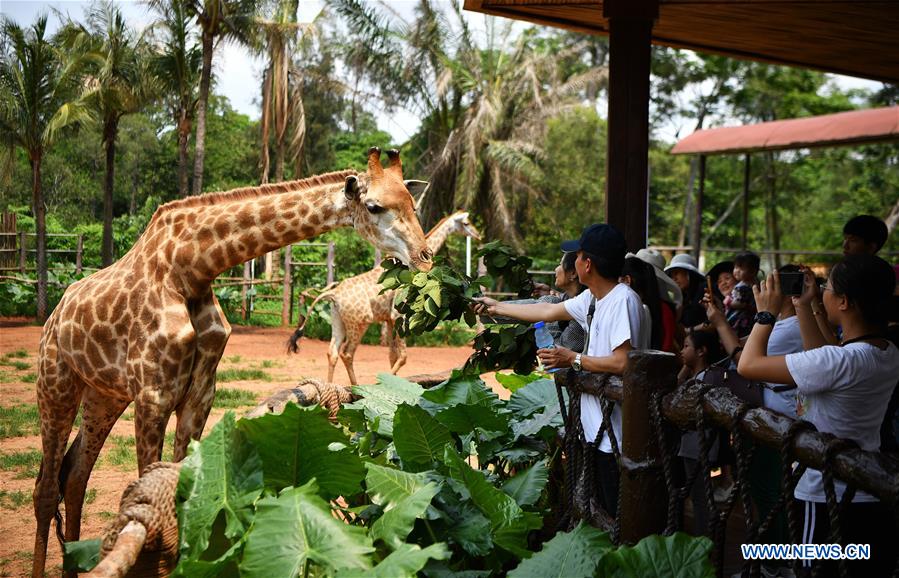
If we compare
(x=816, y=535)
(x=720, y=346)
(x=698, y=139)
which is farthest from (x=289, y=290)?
(x=816, y=535)

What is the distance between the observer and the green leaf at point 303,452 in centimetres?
258

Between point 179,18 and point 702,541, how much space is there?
2036cm

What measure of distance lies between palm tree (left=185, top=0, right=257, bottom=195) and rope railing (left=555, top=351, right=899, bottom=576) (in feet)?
58.6

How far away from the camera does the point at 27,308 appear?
17.3m

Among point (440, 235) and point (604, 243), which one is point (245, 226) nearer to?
point (604, 243)

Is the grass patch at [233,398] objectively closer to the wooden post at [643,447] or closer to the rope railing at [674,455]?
the rope railing at [674,455]

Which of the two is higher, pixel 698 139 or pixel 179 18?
pixel 179 18

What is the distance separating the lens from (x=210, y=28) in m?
20.2

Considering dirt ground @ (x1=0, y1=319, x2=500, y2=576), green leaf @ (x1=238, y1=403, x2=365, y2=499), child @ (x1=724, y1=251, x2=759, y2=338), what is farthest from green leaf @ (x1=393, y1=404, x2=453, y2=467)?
dirt ground @ (x1=0, y1=319, x2=500, y2=576)

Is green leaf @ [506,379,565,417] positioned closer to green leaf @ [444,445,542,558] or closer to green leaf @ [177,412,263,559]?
green leaf @ [444,445,542,558]

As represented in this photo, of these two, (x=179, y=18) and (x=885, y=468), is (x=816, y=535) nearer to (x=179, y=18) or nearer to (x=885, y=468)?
(x=885, y=468)

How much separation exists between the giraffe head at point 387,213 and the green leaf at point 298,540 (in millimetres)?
2037

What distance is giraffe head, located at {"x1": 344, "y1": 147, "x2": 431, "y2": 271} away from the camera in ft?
13.4

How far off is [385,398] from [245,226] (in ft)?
3.35
